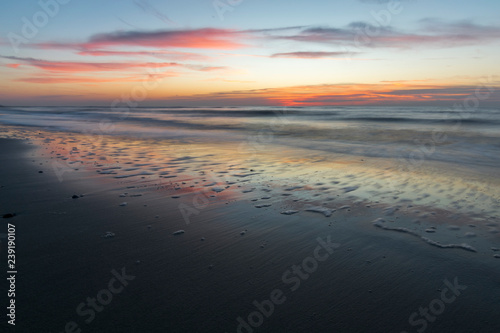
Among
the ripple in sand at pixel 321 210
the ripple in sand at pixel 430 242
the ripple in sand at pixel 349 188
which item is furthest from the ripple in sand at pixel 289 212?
the ripple in sand at pixel 349 188

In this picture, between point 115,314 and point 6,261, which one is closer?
point 115,314

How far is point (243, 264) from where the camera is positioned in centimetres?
375

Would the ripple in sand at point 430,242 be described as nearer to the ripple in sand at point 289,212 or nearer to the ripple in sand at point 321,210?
the ripple in sand at point 321,210

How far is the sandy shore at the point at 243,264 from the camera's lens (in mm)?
2809

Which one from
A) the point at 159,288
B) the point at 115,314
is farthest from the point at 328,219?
the point at 115,314

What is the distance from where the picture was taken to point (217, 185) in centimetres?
736

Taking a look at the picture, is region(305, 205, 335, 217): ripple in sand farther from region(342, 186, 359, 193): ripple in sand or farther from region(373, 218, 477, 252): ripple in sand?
region(342, 186, 359, 193): ripple in sand

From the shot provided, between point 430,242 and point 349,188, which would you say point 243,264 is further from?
point 349,188

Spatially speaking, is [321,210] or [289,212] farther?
[321,210]

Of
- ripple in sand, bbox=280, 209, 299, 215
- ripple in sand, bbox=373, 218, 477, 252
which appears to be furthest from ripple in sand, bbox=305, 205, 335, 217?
ripple in sand, bbox=373, 218, 477, 252

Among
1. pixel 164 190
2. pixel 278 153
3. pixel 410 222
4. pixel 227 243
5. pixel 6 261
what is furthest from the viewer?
pixel 278 153

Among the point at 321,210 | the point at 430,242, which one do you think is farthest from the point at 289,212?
the point at 430,242

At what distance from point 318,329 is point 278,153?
10.3 meters

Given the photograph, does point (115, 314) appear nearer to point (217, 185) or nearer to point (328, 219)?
point (328, 219)
